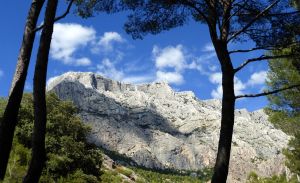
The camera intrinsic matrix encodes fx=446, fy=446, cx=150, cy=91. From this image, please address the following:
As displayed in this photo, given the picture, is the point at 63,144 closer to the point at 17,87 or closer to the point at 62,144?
the point at 62,144

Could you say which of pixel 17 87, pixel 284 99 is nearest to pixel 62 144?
pixel 284 99

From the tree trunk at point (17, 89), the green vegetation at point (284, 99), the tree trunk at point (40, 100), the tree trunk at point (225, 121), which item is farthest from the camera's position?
the green vegetation at point (284, 99)

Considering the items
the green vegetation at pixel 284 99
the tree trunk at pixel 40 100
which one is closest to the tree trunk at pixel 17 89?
the tree trunk at pixel 40 100

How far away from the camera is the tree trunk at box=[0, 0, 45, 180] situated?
919 cm

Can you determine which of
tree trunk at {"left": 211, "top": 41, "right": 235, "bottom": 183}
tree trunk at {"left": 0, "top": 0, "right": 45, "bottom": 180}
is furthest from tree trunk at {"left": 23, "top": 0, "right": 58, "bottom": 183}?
tree trunk at {"left": 211, "top": 41, "right": 235, "bottom": 183}

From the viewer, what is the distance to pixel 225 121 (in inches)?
404

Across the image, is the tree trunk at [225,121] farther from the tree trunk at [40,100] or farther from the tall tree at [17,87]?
the tall tree at [17,87]

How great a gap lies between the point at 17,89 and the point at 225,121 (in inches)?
186

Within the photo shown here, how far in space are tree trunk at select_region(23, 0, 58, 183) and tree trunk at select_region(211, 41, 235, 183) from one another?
3.86 metres

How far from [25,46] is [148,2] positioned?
14.3 ft

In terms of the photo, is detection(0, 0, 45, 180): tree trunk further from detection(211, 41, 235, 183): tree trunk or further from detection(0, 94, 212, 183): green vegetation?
detection(0, 94, 212, 183): green vegetation

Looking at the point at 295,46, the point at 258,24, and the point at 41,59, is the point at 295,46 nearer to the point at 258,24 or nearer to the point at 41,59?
the point at 258,24

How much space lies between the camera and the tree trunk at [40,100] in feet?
28.0

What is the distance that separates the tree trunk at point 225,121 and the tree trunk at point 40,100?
386 centimetres
